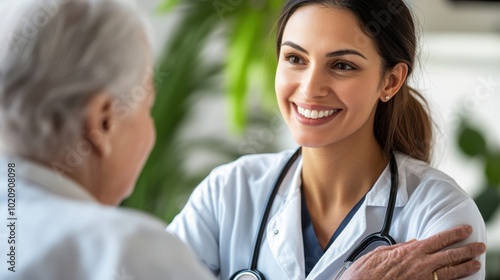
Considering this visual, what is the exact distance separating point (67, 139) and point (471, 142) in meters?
2.25

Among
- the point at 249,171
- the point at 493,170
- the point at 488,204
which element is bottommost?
the point at 488,204

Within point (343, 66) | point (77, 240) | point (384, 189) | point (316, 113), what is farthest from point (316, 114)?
point (77, 240)

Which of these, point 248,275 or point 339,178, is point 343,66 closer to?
point 339,178

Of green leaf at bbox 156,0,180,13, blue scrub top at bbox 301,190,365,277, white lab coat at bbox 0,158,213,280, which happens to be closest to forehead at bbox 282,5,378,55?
blue scrub top at bbox 301,190,365,277

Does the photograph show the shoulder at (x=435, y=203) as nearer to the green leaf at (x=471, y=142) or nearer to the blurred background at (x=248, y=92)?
the blurred background at (x=248, y=92)

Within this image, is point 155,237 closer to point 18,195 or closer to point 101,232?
point 101,232

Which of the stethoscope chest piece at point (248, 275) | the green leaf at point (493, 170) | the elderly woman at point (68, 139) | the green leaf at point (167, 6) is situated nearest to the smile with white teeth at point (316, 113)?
the stethoscope chest piece at point (248, 275)

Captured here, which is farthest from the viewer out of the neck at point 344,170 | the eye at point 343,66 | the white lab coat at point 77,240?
the neck at point 344,170

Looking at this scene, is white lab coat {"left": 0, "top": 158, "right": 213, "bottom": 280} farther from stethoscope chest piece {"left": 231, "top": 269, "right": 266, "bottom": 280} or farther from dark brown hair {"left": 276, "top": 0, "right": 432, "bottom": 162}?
dark brown hair {"left": 276, "top": 0, "right": 432, "bottom": 162}

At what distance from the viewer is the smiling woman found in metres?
1.44

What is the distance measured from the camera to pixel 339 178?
1.60m

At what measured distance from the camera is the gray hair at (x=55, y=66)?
99cm

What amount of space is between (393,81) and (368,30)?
141mm

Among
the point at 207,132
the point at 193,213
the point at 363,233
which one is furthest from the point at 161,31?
the point at 363,233
